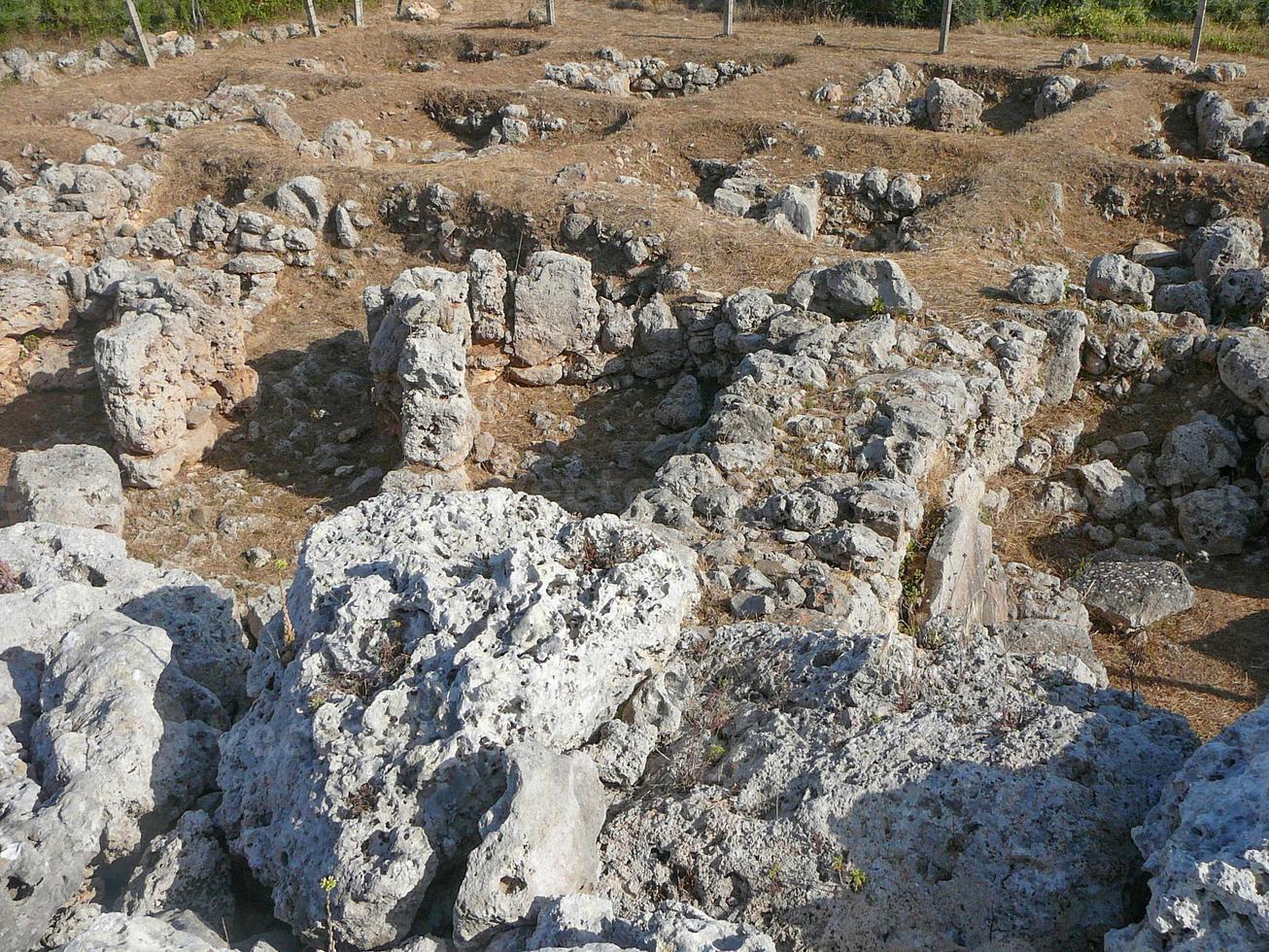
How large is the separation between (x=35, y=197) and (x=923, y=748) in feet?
56.9

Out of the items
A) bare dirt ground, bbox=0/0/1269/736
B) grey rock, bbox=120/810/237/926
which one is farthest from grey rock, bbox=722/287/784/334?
grey rock, bbox=120/810/237/926

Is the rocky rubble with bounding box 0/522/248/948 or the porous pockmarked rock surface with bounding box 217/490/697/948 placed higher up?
the porous pockmarked rock surface with bounding box 217/490/697/948

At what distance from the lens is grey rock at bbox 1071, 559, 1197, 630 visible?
9.02m

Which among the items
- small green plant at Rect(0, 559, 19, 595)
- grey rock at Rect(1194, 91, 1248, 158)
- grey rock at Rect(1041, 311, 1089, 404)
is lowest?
grey rock at Rect(1041, 311, 1089, 404)

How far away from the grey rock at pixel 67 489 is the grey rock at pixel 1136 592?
396 inches

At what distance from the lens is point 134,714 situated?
4887mm

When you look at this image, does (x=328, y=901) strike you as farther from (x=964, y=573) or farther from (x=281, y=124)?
(x=281, y=124)

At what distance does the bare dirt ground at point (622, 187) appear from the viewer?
10.3 metres

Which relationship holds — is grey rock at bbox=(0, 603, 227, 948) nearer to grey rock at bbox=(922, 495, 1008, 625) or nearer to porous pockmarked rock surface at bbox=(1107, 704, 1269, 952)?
porous pockmarked rock surface at bbox=(1107, 704, 1269, 952)

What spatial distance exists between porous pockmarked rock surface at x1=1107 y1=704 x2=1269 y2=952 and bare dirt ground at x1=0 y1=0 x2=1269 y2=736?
3651 millimetres

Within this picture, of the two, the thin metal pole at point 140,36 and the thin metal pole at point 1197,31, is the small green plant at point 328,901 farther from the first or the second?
the thin metal pole at point 140,36

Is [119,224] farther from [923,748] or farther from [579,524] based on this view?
[923,748]

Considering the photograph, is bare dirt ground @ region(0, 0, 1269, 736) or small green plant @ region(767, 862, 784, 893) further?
bare dirt ground @ region(0, 0, 1269, 736)

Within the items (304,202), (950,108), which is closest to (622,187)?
(304,202)
